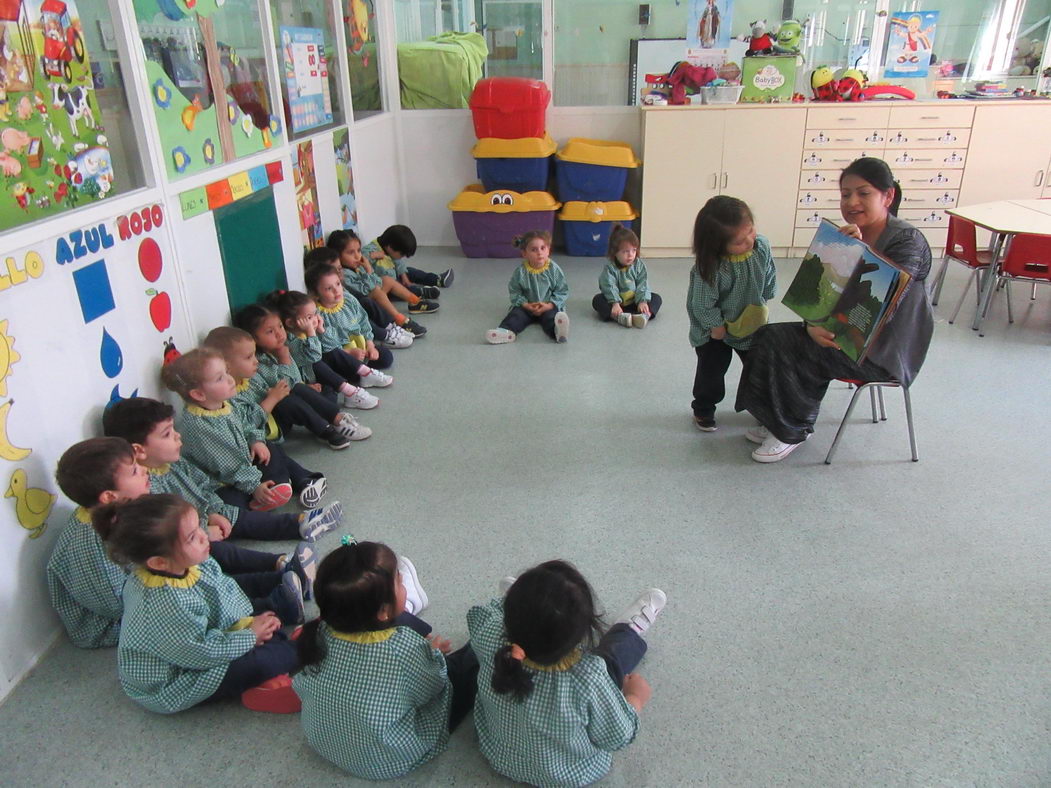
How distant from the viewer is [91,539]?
1.85 m

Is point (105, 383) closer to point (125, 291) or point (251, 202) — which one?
point (125, 291)

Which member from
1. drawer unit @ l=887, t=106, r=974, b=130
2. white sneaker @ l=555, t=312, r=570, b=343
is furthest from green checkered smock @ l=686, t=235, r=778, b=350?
drawer unit @ l=887, t=106, r=974, b=130

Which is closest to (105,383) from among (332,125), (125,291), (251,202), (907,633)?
(125,291)

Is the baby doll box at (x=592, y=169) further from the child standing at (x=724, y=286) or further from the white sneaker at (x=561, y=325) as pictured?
the child standing at (x=724, y=286)

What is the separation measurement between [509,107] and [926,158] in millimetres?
2960

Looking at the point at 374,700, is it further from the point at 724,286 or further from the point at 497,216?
the point at 497,216

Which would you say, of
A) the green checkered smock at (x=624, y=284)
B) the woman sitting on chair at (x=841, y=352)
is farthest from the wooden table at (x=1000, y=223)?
the green checkered smock at (x=624, y=284)

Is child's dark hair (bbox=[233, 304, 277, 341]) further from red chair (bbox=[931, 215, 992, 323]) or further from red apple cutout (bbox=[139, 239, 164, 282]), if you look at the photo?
red chair (bbox=[931, 215, 992, 323])

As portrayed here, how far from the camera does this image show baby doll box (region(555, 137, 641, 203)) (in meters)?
5.25

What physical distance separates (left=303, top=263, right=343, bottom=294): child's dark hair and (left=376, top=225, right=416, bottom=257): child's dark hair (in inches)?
43.1

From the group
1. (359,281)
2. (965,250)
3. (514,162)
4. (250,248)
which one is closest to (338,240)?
(359,281)

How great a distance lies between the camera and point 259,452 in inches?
99.6

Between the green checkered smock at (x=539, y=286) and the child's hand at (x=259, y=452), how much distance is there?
198 centimetres

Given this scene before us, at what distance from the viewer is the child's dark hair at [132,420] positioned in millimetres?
2033
